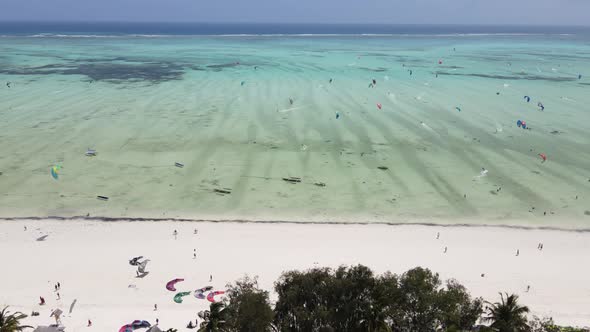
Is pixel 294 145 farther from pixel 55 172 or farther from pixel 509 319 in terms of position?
pixel 509 319

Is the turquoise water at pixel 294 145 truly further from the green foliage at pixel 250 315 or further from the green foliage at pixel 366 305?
the green foliage at pixel 250 315

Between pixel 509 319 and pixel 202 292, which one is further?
pixel 202 292

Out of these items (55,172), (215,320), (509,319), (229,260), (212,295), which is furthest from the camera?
(55,172)

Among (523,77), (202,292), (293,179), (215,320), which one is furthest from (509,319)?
(523,77)

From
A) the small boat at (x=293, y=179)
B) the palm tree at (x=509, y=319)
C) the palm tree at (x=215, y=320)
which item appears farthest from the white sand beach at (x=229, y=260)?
the palm tree at (x=509, y=319)

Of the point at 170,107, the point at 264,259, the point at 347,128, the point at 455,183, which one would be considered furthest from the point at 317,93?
the point at 264,259
